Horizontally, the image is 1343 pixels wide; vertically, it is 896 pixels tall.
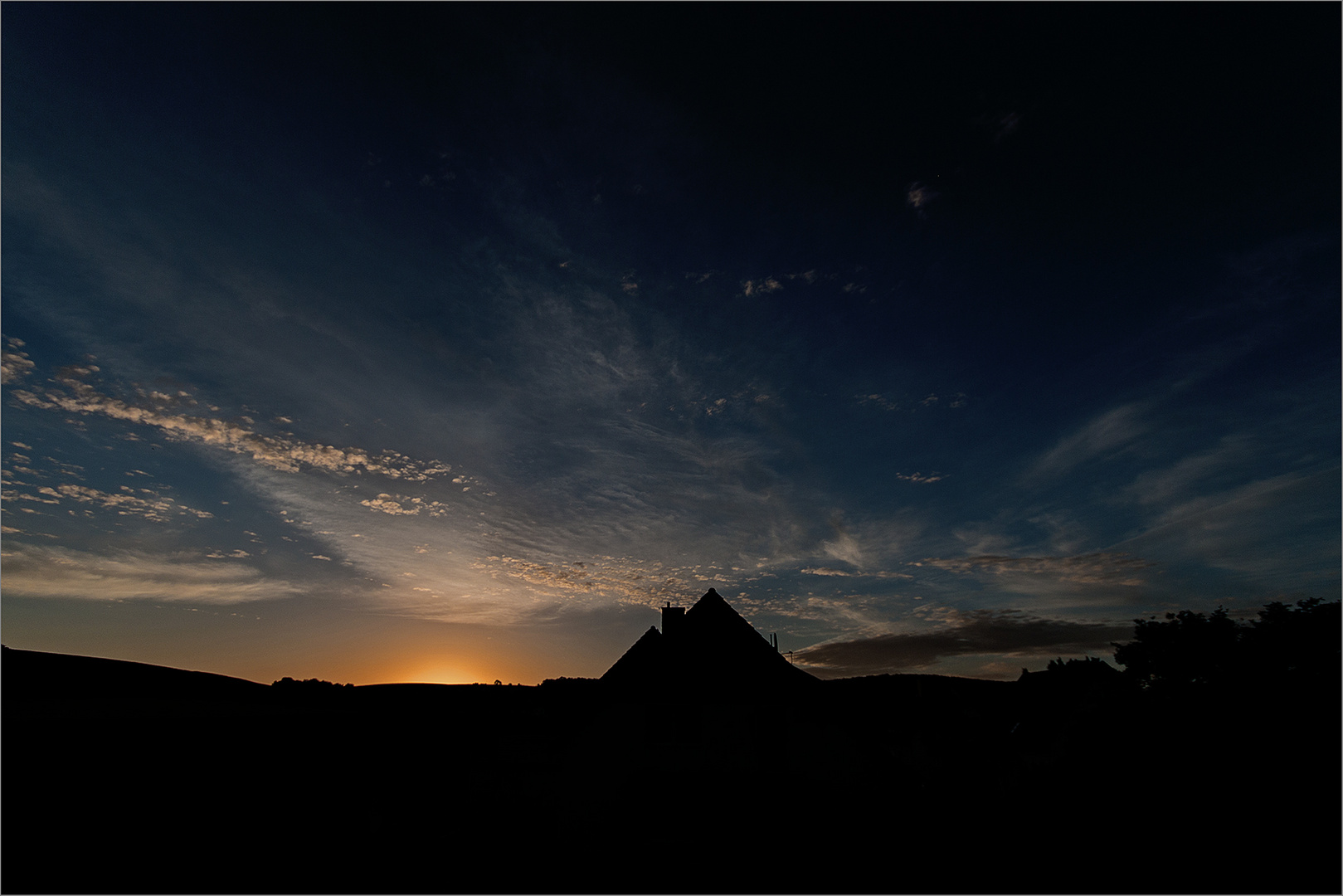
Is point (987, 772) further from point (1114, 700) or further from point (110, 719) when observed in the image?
point (110, 719)

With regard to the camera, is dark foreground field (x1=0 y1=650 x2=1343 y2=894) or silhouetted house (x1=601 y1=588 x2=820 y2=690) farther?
silhouetted house (x1=601 y1=588 x2=820 y2=690)

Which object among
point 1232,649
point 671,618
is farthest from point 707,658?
point 1232,649

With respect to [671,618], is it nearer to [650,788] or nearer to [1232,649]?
[650,788]

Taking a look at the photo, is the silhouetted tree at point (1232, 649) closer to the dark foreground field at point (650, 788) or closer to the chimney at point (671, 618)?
the dark foreground field at point (650, 788)

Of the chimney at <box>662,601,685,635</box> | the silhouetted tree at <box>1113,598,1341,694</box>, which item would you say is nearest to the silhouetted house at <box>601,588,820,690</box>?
the chimney at <box>662,601,685,635</box>

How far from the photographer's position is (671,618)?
905 inches

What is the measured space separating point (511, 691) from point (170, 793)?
13001 millimetres

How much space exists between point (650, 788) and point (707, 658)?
5075mm

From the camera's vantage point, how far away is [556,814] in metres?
15.3

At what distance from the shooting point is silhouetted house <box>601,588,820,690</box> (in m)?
20.1

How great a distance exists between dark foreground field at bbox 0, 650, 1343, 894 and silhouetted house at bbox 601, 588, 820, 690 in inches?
27.2

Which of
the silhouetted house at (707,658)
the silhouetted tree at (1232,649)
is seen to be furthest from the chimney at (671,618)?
the silhouetted tree at (1232,649)

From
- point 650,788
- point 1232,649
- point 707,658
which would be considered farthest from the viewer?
point 1232,649

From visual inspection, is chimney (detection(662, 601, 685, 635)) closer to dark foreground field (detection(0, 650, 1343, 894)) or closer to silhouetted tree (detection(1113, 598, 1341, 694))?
dark foreground field (detection(0, 650, 1343, 894))
